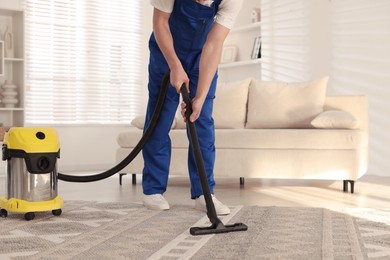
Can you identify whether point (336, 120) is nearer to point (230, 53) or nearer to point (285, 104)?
point (285, 104)

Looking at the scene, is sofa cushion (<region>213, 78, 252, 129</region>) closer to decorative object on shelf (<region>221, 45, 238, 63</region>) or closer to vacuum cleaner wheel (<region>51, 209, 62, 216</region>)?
decorative object on shelf (<region>221, 45, 238, 63</region>)

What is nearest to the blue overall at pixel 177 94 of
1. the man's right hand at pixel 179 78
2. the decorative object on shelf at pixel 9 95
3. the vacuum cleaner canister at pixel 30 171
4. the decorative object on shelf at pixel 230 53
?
the man's right hand at pixel 179 78

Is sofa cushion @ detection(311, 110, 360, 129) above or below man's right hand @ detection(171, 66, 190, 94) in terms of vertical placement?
below

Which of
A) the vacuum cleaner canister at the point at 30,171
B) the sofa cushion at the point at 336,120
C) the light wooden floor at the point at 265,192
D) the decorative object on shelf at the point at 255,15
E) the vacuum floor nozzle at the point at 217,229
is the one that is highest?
the decorative object on shelf at the point at 255,15

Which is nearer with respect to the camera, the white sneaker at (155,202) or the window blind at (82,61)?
the white sneaker at (155,202)

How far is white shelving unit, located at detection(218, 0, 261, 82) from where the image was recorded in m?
6.61

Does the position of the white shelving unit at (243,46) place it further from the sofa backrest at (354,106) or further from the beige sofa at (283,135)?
the sofa backrest at (354,106)

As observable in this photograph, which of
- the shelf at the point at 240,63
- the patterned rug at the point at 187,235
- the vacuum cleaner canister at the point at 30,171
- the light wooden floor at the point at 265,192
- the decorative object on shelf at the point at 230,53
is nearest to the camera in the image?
the patterned rug at the point at 187,235

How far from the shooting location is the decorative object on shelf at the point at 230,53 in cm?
681

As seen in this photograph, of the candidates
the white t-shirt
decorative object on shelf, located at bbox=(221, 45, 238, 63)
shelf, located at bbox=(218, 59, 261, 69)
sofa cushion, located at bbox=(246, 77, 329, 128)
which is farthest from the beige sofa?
decorative object on shelf, located at bbox=(221, 45, 238, 63)

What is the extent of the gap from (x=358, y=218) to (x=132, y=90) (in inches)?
174

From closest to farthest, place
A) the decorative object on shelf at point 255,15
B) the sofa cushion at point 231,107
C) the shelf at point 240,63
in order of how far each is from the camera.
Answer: the sofa cushion at point 231,107 → the shelf at point 240,63 → the decorative object on shelf at point 255,15

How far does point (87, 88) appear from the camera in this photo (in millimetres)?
6367

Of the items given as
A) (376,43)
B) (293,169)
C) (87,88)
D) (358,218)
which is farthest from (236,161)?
(87,88)
